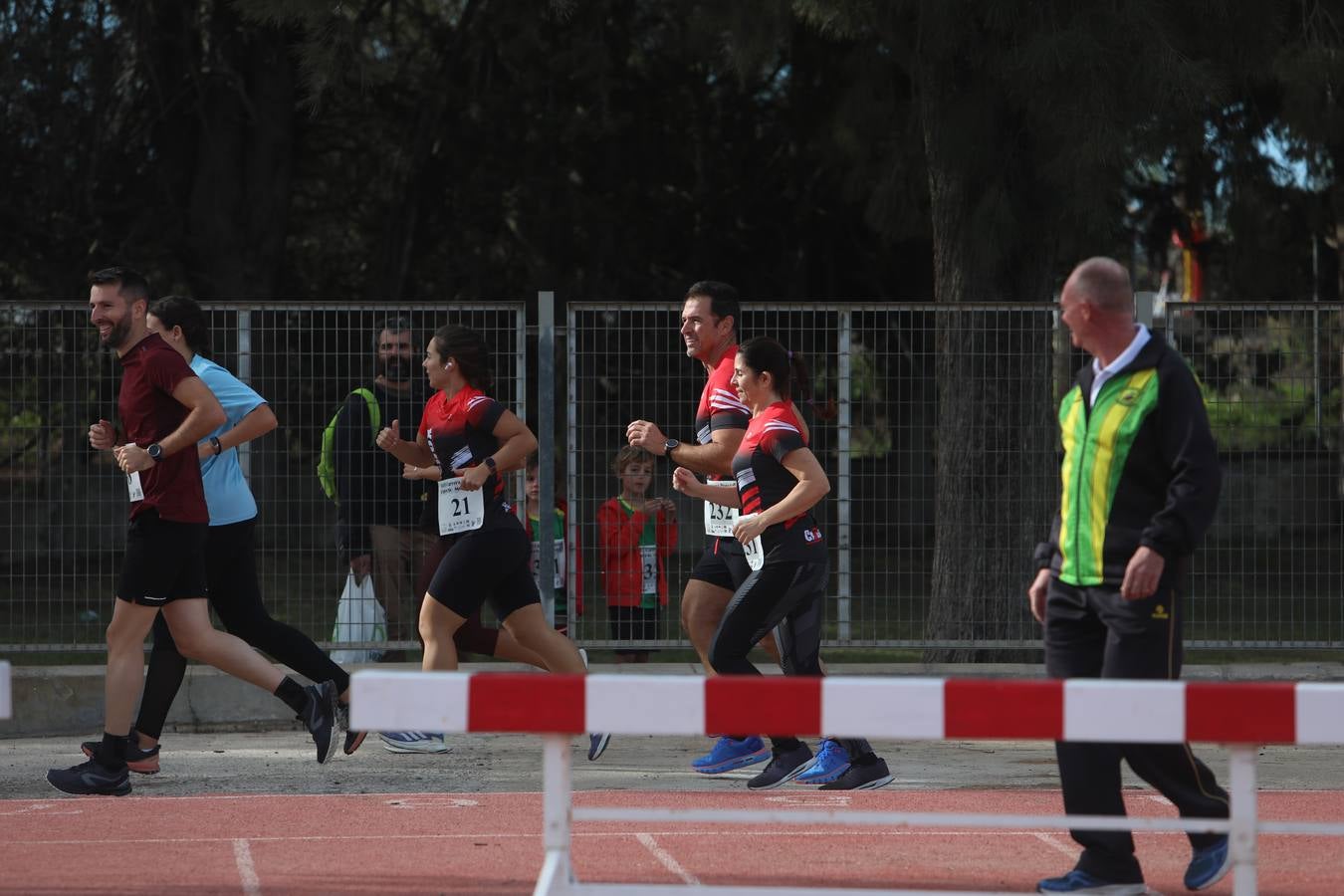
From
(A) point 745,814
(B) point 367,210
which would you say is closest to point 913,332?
(A) point 745,814

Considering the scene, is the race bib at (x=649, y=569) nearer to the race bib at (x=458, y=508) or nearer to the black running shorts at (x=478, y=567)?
the black running shorts at (x=478, y=567)

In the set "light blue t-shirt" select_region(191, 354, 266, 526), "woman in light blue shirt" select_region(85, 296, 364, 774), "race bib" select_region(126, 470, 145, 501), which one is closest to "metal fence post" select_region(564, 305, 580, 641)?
"woman in light blue shirt" select_region(85, 296, 364, 774)

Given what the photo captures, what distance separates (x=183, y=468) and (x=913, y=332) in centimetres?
486

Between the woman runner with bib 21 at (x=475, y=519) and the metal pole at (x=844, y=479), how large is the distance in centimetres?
243

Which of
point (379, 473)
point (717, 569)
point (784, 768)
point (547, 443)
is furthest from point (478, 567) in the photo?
point (379, 473)

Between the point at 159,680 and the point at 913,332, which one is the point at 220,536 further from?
the point at 913,332

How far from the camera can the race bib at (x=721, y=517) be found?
8078mm

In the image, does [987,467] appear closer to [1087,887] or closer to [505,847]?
[505,847]

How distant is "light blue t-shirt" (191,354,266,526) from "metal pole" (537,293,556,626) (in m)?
2.03

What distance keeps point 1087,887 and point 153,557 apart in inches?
159

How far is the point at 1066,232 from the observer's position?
1180cm

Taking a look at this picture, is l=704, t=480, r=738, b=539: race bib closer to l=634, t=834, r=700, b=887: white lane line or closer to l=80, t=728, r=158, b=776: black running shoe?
l=634, t=834, r=700, b=887: white lane line

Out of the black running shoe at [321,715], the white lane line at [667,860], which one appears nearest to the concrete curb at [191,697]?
the black running shoe at [321,715]

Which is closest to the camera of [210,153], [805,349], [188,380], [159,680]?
[188,380]
